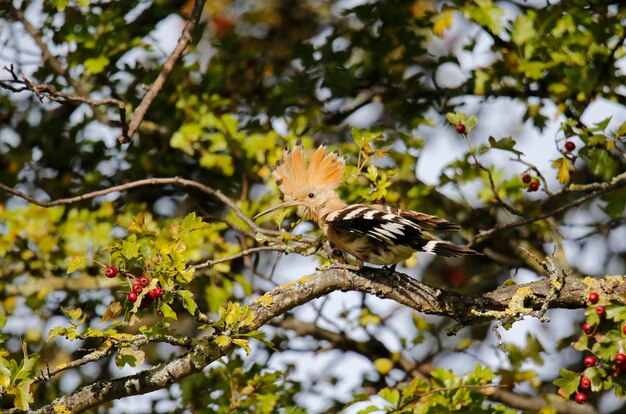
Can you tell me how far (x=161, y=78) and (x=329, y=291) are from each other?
1.31 metres

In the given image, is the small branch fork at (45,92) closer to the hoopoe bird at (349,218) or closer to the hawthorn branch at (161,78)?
the hawthorn branch at (161,78)

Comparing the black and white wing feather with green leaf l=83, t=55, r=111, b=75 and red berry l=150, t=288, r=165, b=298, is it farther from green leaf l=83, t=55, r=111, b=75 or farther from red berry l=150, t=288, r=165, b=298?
green leaf l=83, t=55, r=111, b=75

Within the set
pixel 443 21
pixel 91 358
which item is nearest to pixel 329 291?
pixel 91 358

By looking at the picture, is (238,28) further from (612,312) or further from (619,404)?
(612,312)

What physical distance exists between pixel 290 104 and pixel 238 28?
84.9 inches

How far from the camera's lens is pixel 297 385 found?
4.77m

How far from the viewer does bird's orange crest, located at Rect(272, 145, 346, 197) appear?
4.40 m

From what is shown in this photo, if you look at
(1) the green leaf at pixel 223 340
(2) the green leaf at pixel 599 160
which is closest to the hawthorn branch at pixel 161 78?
(1) the green leaf at pixel 223 340

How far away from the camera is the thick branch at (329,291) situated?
3.49m

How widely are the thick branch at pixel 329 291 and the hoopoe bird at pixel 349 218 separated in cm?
15

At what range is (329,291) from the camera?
374cm

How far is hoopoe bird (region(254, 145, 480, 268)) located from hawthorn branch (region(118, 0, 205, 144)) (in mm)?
656

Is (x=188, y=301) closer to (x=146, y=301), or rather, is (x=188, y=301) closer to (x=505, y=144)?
(x=146, y=301)

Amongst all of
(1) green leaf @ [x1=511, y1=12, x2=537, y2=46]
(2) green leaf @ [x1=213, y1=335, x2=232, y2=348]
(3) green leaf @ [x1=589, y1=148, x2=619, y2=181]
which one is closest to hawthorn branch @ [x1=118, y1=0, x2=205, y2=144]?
(2) green leaf @ [x1=213, y1=335, x2=232, y2=348]
